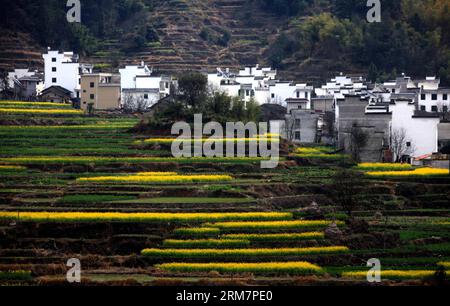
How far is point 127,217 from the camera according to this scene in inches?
1779

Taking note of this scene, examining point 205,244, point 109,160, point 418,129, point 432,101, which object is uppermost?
point 432,101

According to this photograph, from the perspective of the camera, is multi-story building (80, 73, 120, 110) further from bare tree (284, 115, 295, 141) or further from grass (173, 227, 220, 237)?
grass (173, 227, 220, 237)

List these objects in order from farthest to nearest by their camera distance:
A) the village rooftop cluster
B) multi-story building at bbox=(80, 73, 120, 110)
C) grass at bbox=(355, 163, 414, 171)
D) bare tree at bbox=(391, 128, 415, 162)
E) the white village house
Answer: the white village house
multi-story building at bbox=(80, 73, 120, 110)
the village rooftop cluster
bare tree at bbox=(391, 128, 415, 162)
grass at bbox=(355, 163, 414, 171)

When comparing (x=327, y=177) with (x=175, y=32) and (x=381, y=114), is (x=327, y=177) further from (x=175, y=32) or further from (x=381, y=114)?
(x=175, y=32)

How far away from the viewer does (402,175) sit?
183ft

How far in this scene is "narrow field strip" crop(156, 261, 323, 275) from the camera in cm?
3991

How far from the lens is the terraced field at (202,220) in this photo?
132ft

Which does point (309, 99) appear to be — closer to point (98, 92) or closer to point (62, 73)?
point (98, 92)

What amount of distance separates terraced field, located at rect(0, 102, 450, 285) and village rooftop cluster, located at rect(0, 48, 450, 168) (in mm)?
5272

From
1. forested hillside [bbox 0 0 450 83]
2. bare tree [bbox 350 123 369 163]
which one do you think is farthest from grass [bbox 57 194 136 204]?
forested hillside [bbox 0 0 450 83]

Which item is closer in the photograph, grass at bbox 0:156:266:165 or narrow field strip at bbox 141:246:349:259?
narrow field strip at bbox 141:246:349:259

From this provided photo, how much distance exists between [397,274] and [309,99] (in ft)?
129

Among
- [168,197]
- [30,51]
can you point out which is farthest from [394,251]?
[30,51]

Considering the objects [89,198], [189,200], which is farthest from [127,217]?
[189,200]
